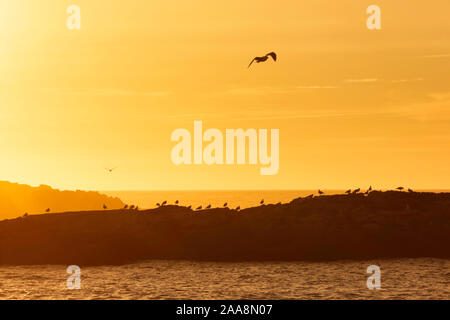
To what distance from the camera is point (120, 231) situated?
88.3 m

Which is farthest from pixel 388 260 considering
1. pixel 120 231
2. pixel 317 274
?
pixel 120 231

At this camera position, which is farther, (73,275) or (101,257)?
(101,257)

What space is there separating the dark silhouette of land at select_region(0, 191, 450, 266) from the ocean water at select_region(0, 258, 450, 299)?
2845 mm

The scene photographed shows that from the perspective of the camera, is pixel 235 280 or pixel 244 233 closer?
pixel 235 280

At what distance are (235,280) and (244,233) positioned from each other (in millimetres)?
20497

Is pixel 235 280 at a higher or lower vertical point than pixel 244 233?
lower

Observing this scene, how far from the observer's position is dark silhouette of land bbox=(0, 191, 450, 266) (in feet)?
275

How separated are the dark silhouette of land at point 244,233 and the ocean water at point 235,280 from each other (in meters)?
2.84

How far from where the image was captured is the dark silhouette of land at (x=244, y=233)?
83.8m

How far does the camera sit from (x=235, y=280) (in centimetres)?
6656
